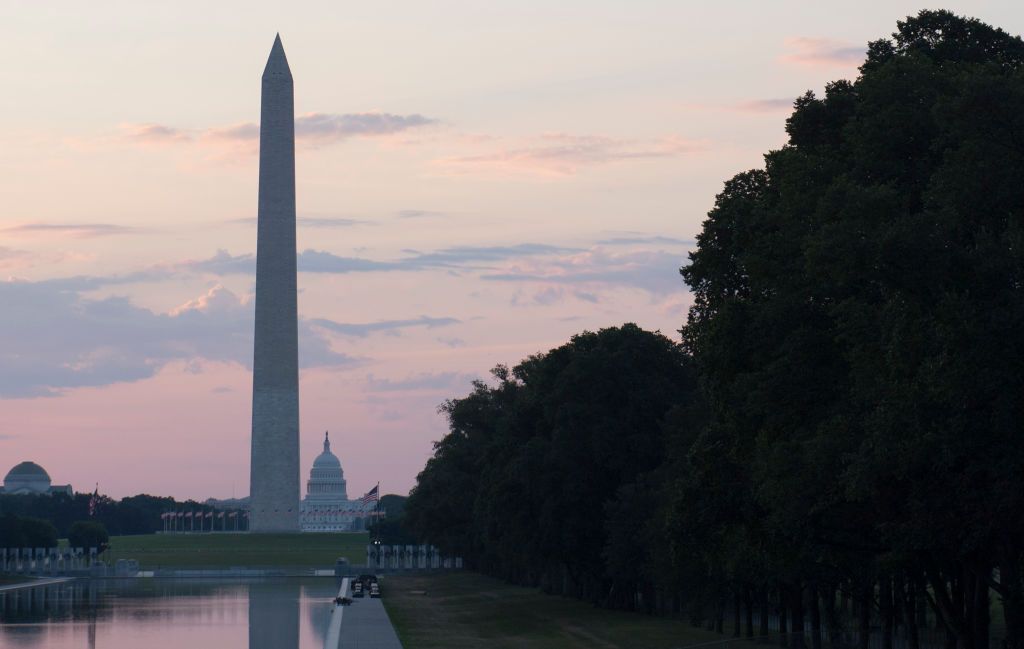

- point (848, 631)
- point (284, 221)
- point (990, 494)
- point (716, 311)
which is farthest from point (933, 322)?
point (284, 221)

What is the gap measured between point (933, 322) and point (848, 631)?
78.9 feet

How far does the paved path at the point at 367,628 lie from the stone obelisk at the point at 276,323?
181 feet

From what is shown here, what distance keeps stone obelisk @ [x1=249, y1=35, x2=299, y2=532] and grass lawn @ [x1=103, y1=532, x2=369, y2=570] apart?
1.78 metres

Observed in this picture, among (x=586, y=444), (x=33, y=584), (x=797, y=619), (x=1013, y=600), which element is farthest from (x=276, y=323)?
(x=1013, y=600)

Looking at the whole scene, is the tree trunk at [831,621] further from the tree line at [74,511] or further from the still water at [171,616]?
the tree line at [74,511]

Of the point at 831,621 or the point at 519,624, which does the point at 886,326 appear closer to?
the point at 831,621

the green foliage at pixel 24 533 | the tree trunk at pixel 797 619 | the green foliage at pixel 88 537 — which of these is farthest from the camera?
the green foliage at pixel 88 537

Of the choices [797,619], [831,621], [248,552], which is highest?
[248,552]

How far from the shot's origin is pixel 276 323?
398ft

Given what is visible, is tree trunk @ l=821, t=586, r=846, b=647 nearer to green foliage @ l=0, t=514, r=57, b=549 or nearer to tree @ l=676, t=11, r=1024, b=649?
tree @ l=676, t=11, r=1024, b=649

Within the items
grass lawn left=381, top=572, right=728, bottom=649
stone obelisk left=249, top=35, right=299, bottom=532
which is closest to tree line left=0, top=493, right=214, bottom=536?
stone obelisk left=249, top=35, right=299, bottom=532

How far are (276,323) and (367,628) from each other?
71.6 metres

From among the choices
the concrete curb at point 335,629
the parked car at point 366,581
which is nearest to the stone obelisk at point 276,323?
the parked car at point 366,581

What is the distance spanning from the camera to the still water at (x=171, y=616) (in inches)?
A: 1812
